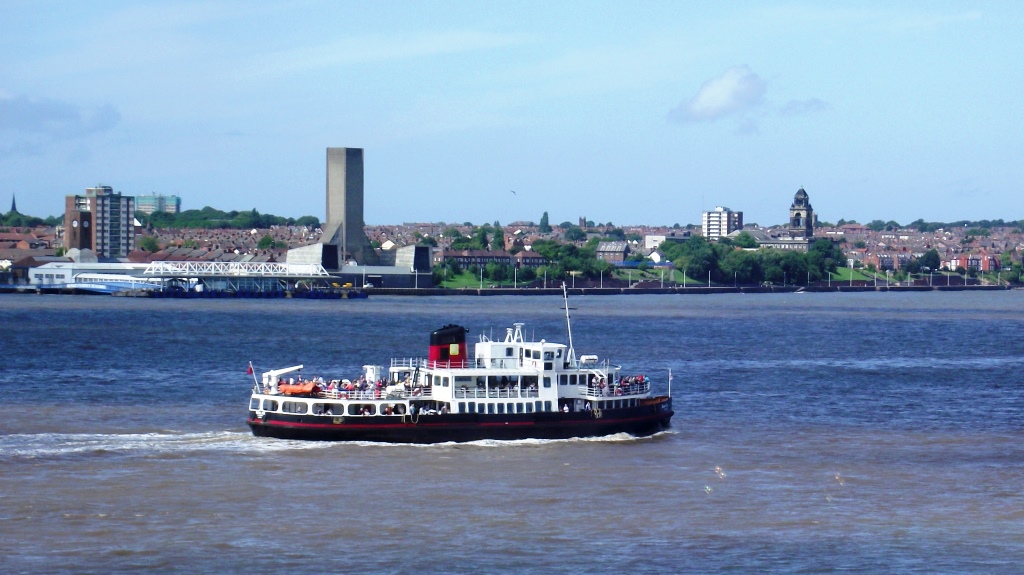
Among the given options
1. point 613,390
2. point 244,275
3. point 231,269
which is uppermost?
point 231,269

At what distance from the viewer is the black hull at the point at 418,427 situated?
3597cm

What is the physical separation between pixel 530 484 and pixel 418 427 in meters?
5.48

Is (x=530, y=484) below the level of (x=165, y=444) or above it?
below

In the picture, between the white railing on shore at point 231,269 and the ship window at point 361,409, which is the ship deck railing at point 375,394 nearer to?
the ship window at point 361,409

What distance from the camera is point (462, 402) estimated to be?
3653 centimetres

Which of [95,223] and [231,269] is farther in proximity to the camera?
[95,223]

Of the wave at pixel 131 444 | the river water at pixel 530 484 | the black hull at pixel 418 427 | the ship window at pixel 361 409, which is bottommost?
the river water at pixel 530 484

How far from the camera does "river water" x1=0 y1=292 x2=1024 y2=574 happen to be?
2536 centimetres

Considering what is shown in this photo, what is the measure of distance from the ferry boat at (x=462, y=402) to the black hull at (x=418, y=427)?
24mm

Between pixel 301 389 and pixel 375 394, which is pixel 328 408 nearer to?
pixel 301 389

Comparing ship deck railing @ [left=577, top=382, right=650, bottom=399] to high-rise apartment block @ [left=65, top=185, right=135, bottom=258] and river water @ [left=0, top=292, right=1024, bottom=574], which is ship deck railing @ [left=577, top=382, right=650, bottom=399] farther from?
high-rise apartment block @ [left=65, top=185, right=135, bottom=258]

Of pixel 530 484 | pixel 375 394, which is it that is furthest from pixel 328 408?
pixel 530 484

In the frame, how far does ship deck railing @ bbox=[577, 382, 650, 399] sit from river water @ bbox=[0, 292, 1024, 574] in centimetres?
122

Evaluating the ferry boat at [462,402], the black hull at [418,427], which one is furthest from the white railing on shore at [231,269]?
the black hull at [418,427]
